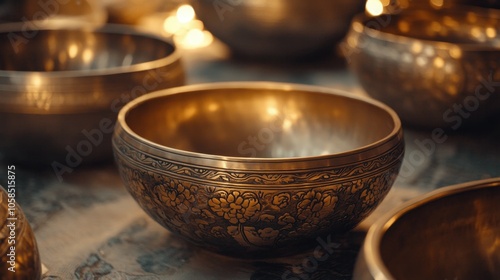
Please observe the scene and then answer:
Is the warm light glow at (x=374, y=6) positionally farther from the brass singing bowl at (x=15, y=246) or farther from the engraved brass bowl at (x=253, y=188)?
the brass singing bowl at (x=15, y=246)

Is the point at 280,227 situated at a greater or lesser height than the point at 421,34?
greater

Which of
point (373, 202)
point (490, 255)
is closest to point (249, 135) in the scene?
point (373, 202)

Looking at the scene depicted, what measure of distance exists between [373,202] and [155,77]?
0.36 meters

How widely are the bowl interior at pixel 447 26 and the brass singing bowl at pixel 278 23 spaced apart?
4.0 inches

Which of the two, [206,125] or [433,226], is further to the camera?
[206,125]

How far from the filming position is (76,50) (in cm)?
117

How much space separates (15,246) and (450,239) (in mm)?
320

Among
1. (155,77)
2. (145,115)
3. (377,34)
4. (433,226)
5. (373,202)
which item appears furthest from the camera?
(377,34)

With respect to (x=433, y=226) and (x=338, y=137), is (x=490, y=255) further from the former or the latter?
(x=338, y=137)

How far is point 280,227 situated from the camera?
2.02 ft

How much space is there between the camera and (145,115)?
0.79 meters

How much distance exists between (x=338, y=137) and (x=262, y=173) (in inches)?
10.5

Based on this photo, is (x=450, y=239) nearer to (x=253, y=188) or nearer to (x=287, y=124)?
(x=253, y=188)

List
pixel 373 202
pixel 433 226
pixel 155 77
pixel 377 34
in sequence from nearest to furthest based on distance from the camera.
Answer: pixel 433 226 < pixel 373 202 < pixel 155 77 < pixel 377 34
